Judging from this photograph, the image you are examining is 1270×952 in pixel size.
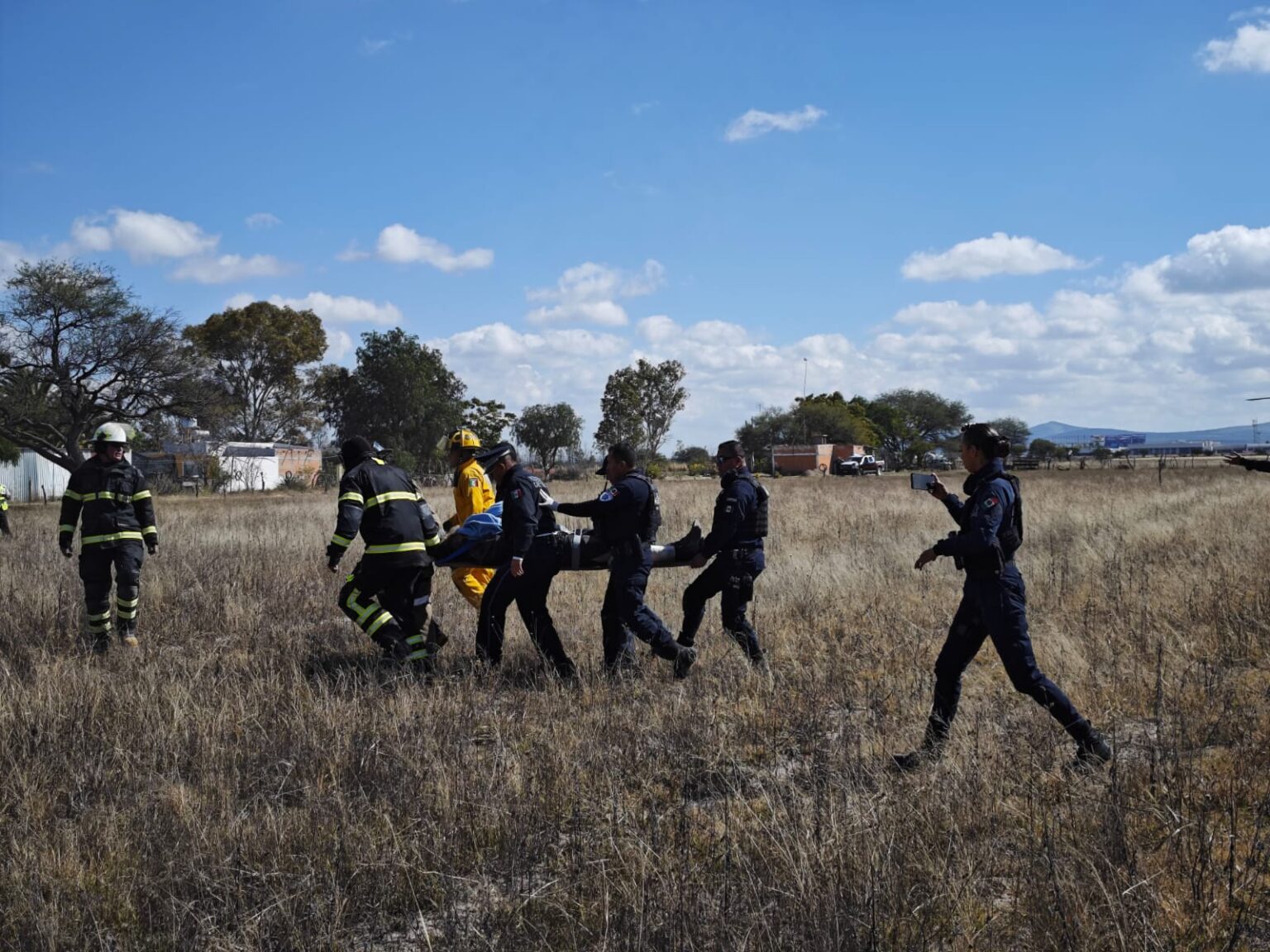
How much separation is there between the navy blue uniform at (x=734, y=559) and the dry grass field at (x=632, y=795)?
0.24 m

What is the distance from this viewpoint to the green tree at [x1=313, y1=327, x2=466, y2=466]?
181ft

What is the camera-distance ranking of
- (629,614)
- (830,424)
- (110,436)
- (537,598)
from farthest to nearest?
1. (830,424)
2. (110,436)
3. (537,598)
4. (629,614)

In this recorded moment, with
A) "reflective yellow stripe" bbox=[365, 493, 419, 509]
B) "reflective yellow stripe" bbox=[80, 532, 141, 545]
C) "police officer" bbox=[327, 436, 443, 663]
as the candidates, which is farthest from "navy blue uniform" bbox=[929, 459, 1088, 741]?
"reflective yellow stripe" bbox=[80, 532, 141, 545]

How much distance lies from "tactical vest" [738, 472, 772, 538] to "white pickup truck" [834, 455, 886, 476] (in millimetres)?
51274

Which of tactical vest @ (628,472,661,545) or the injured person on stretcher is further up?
tactical vest @ (628,472,661,545)

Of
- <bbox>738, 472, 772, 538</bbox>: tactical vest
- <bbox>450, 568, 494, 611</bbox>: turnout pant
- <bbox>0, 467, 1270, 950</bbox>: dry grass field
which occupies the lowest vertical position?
<bbox>0, 467, 1270, 950</bbox>: dry grass field

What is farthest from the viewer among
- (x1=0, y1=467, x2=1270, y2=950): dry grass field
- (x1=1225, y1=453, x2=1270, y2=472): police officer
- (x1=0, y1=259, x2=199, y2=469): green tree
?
(x1=0, y1=259, x2=199, y2=469): green tree

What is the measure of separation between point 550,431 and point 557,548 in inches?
2169

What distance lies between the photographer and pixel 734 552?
6535 mm

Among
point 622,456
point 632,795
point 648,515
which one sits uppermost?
point 622,456

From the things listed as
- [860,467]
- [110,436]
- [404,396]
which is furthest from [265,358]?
[110,436]

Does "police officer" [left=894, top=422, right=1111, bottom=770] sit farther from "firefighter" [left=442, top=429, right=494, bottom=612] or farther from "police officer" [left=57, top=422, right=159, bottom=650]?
"police officer" [left=57, top=422, right=159, bottom=650]

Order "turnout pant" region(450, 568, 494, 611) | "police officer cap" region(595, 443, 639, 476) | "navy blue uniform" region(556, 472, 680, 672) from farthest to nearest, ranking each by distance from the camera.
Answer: "turnout pant" region(450, 568, 494, 611) < "police officer cap" region(595, 443, 639, 476) < "navy blue uniform" region(556, 472, 680, 672)

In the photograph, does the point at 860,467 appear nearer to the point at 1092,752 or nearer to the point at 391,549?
the point at 391,549
